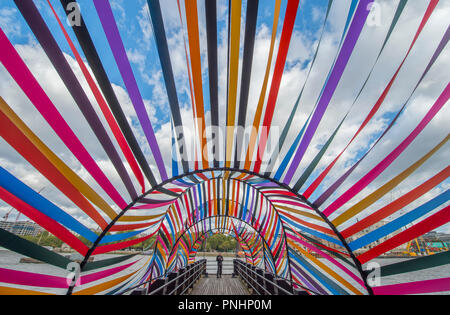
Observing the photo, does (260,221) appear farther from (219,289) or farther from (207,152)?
(207,152)

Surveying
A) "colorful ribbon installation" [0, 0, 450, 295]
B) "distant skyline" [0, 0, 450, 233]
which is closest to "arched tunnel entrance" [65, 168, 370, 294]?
"colorful ribbon installation" [0, 0, 450, 295]

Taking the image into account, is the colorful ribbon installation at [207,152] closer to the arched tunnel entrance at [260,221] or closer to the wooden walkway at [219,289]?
the arched tunnel entrance at [260,221]

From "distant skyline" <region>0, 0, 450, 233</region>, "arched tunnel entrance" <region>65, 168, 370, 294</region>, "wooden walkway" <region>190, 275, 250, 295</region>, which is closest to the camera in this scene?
"distant skyline" <region>0, 0, 450, 233</region>

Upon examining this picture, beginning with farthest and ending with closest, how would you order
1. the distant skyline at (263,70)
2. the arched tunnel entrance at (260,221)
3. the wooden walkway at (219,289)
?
the wooden walkway at (219,289)
the arched tunnel entrance at (260,221)
the distant skyline at (263,70)

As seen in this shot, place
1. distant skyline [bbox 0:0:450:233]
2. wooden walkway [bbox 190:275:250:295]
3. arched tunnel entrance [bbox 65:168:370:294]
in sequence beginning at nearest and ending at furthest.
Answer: distant skyline [bbox 0:0:450:233] < arched tunnel entrance [bbox 65:168:370:294] < wooden walkway [bbox 190:275:250:295]

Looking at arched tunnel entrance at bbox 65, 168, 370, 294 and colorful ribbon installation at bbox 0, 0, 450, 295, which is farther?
arched tunnel entrance at bbox 65, 168, 370, 294

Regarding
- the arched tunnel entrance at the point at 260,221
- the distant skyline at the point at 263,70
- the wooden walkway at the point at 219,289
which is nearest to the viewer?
the distant skyline at the point at 263,70

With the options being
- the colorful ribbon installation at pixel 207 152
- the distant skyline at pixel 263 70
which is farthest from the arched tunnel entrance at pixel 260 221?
the distant skyline at pixel 263 70

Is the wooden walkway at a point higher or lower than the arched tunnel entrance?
lower

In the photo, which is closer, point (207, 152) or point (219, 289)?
point (207, 152)

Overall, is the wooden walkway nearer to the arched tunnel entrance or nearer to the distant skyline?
the arched tunnel entrance

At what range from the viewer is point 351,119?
2.40m

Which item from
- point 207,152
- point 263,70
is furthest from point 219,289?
point 263,70

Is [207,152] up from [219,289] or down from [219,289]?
up
